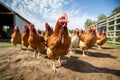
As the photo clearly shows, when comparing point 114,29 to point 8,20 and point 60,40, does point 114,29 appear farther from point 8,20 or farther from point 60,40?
point 8,20

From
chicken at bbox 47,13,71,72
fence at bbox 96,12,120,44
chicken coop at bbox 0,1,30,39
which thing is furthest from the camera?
chicken coop at bbox 0,1,30,39

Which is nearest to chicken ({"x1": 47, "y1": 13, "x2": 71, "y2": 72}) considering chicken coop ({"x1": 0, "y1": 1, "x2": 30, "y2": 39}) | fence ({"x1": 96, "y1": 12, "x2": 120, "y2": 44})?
fence ({"x1": 96, "y1": 12, "x2": 120, "y2": 44})

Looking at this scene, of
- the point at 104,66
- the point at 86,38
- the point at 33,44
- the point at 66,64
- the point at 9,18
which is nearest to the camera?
the point at 66,64

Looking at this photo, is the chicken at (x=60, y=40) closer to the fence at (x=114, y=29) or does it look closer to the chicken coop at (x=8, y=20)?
the fence at (x=114, y=29)

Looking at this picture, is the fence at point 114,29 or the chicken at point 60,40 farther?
the fence at point 114,29

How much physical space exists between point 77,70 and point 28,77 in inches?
60.7

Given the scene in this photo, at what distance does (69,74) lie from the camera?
4980 mm

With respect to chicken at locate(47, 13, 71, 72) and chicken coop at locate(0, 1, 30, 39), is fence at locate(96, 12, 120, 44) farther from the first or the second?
chicken coop at locate(0, 1, 30, 39)

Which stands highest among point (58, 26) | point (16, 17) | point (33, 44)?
point (16, 17)

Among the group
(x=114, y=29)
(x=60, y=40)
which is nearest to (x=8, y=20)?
(x=114, y=29)

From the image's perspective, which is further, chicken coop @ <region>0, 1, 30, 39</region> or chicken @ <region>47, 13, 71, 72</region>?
chicken coop @ <region>0, 1, 30, 39</region>

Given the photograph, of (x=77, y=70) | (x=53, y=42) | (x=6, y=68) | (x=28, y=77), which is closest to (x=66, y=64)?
(x=77, y=70)

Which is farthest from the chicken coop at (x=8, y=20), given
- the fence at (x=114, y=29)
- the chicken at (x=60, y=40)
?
the chicken at (x=60, y=40)

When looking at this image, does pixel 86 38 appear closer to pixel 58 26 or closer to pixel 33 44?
pixel 33 44
